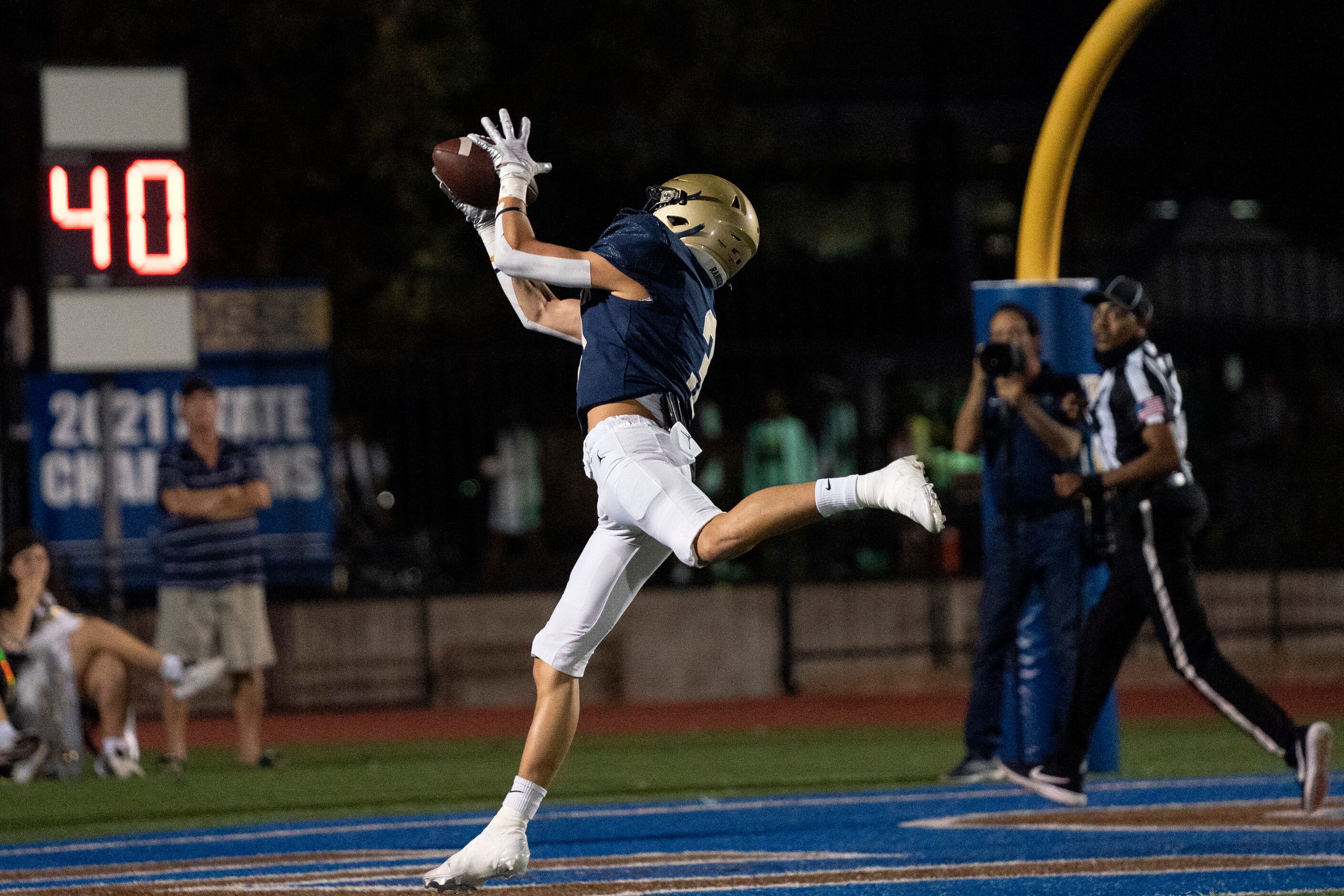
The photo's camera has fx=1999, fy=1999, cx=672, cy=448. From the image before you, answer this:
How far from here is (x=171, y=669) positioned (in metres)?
10.7

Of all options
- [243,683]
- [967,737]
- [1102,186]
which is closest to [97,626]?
[243,683]

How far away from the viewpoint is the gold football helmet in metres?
6.45

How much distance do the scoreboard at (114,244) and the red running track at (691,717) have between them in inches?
114

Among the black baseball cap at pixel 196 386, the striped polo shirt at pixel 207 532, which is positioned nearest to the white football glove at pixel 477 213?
the black baseball cap at pixel 196 386

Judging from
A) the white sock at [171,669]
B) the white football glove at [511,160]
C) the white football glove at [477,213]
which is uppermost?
the white football glove at [511,160]

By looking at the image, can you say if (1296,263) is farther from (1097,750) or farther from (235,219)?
(235,219)

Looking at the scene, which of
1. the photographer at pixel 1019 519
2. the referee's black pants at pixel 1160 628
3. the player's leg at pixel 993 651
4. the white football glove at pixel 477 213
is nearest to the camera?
the white football glove at pixel 477 213

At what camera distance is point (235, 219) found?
66.9ft

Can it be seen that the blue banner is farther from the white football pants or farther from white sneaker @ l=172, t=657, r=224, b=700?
the white football pants

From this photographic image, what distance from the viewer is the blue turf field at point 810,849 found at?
644cm

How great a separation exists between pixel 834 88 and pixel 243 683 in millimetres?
24908

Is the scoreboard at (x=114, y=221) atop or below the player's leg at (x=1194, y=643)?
atop

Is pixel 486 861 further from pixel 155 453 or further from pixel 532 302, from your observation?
pixel 155 453

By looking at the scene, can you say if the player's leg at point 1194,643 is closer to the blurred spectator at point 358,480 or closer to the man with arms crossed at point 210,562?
the man with arms crossed at point 210,562
